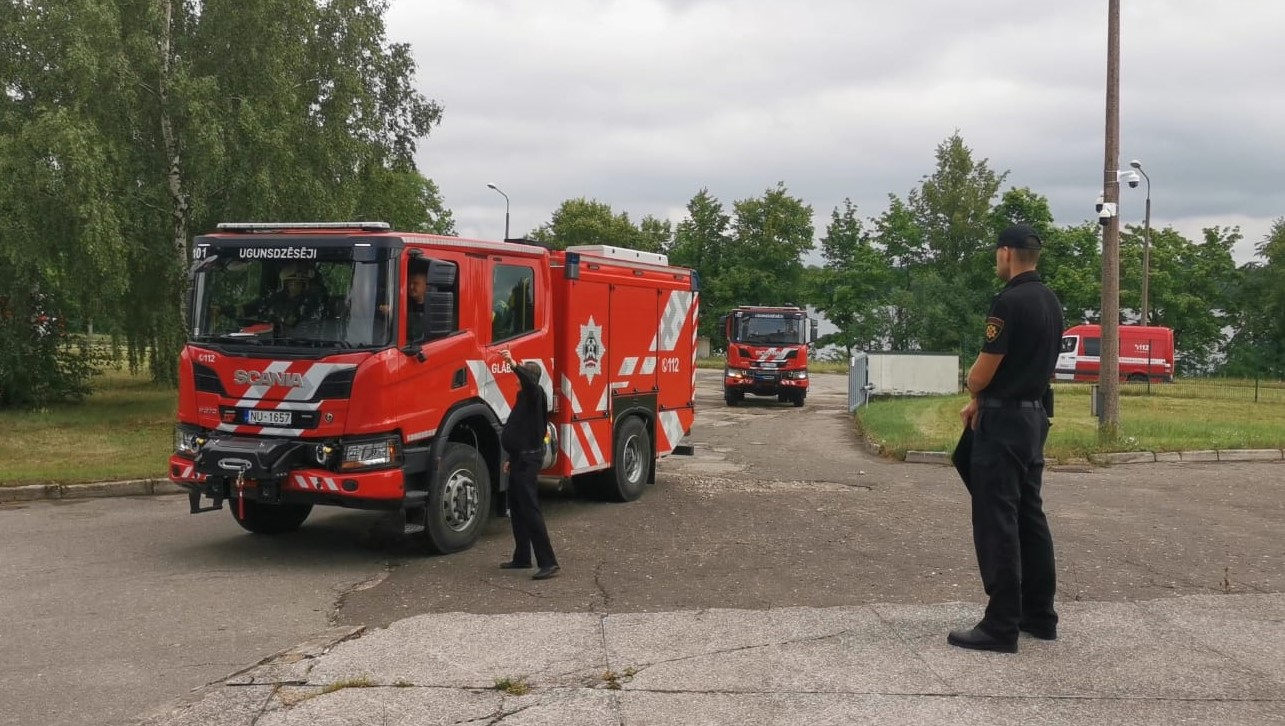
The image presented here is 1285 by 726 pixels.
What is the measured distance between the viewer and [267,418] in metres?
7.66

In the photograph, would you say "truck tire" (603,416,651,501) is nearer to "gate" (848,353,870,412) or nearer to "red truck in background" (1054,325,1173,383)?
"gate" (848,353,870,412)

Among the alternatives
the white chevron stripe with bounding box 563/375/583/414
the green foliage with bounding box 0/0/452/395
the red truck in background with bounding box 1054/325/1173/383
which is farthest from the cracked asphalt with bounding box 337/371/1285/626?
the red truck in background with bounding box 1054/325/1173/383

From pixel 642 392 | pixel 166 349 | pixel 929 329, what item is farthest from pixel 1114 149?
pixel 929 329

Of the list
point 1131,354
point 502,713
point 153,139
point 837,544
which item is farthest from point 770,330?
point 502,713

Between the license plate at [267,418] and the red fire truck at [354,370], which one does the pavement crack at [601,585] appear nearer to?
the red fire truck at [354,370]

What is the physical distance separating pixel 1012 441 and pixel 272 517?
630cm

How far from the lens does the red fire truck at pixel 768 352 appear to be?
84.9ft

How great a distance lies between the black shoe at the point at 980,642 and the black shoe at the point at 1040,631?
0.32 m

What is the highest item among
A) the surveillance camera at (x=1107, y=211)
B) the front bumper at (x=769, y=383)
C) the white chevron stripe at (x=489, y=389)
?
the surveillance camera at (x=1107, y=211)

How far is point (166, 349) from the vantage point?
2162cm

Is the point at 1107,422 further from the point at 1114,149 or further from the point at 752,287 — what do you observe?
the point at 752,287

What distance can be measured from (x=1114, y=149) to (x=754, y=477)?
7.15 meters

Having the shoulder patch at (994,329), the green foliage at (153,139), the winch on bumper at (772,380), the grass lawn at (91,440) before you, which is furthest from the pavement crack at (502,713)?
the winch on bumper at (772,380)

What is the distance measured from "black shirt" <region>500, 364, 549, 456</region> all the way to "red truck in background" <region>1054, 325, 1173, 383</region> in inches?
1375
